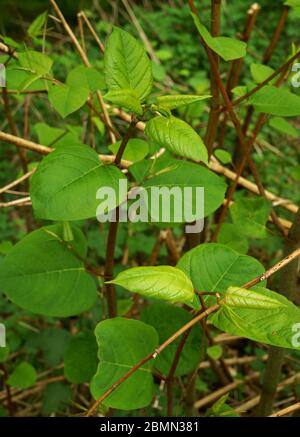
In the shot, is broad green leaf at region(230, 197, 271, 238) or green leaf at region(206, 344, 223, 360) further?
green leaf at region(206, 344, 223, 360)

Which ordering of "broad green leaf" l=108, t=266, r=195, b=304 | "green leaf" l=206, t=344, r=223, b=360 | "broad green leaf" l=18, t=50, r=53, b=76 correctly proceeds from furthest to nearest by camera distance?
1. "green leaf" l=206, t=344, r=223, b=360
2. "broad green leaf" l=18, t=50, r=53, b=76
3. "broad green leaf" l=108, t=266, r=195, b=304

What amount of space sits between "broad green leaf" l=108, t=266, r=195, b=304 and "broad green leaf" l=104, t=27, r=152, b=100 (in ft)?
0.62

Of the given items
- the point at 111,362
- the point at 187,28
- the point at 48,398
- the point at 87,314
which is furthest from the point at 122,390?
the point at 187,28

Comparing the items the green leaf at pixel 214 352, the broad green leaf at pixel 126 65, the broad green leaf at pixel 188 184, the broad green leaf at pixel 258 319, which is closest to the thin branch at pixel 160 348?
the broad green leaf at pixel 258 319

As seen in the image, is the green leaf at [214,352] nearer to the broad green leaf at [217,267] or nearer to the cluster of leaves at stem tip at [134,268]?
the cluster of leaves at stem tip at [134,268]

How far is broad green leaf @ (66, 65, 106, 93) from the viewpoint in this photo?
78 cm

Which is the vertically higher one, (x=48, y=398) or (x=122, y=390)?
(x=122, y=390)

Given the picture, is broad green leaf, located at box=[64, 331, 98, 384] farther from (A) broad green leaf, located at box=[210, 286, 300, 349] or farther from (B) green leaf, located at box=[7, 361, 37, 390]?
(A) broad green leaf, located at box=[210, 286, 300, 349]

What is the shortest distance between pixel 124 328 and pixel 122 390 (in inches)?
2.8

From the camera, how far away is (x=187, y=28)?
10.8ft

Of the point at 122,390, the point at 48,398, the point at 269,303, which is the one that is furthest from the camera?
the point at 48,398

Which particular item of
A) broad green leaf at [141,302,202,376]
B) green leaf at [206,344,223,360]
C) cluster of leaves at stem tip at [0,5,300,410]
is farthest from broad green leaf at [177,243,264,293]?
green leaf at [206,344,223,360]
